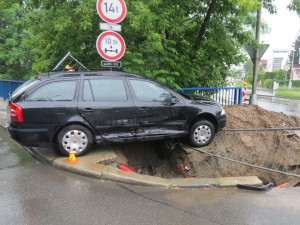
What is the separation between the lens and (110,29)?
18.4 feet

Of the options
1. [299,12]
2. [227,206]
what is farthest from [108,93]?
[299,12]

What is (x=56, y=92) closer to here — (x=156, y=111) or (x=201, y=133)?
(x=156, y=111)

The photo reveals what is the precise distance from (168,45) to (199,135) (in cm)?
324

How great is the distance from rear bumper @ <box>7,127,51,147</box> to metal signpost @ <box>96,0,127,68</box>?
6.60ft

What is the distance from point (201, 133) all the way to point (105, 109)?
2233mm

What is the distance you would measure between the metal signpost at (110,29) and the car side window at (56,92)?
1149 millimetres

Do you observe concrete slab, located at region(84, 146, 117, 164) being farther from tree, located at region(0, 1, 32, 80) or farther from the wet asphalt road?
tree, located at region(0, 1, 32, 80)

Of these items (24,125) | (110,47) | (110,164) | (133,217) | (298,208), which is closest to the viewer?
(133,217)

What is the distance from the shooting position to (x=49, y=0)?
7457 mm

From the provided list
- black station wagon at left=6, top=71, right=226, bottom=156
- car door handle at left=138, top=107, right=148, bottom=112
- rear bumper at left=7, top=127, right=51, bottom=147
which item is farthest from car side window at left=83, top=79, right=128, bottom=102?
rear bumper at left=7, top=127, right=51, bottom=147

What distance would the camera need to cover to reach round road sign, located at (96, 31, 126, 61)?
555cm

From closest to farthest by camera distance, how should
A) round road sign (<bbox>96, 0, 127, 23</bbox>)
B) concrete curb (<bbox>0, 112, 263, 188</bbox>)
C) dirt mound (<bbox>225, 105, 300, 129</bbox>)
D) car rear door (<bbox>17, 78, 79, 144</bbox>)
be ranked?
concrete curb (<bbox>0, 112, 263, 188</bbox>)
car rear door (<bbox>17, 78, 79, 144</bbox>)
round road sign (<bbox>96, 0, 127, 23</bbox>)
dirt mound (<bbox>225, 105, 300, 129</bbox>)

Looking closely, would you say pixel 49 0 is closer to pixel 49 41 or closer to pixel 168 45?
pixel 49 41

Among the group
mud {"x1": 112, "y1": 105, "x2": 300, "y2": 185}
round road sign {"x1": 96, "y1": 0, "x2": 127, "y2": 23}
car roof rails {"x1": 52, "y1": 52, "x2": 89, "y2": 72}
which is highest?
round road sign {"x1": 96, "y1": 0, "x2": 127, "y2": 23}
